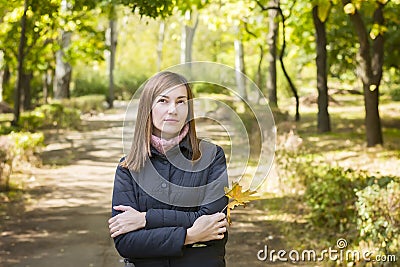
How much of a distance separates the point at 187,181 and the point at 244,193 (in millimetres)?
276

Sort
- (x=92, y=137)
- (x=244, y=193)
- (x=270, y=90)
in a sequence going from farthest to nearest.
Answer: (x=92, y=137)
(x=270, y=90)
(x=244, y=193)

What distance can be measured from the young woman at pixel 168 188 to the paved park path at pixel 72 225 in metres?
3.95

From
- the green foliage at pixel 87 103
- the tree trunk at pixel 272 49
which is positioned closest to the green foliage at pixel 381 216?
the tree trunk at pixel 272 49

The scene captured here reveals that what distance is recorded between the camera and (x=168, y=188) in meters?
2.64

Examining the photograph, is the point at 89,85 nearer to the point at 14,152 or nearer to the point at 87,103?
the point at 87,103

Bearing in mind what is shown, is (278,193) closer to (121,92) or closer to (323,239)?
(323,239)

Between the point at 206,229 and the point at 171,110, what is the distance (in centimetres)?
52

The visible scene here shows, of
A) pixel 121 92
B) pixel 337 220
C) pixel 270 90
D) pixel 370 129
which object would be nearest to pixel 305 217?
pixel 337 220

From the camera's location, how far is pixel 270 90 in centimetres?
1725

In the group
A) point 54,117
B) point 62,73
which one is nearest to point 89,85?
point 62,73

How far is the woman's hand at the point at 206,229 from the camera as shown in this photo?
2.60m

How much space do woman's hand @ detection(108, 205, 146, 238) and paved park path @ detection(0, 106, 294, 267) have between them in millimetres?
3954

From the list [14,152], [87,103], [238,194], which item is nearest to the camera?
[238,194]

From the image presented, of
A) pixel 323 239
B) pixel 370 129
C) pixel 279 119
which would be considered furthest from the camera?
pixel 279 119
